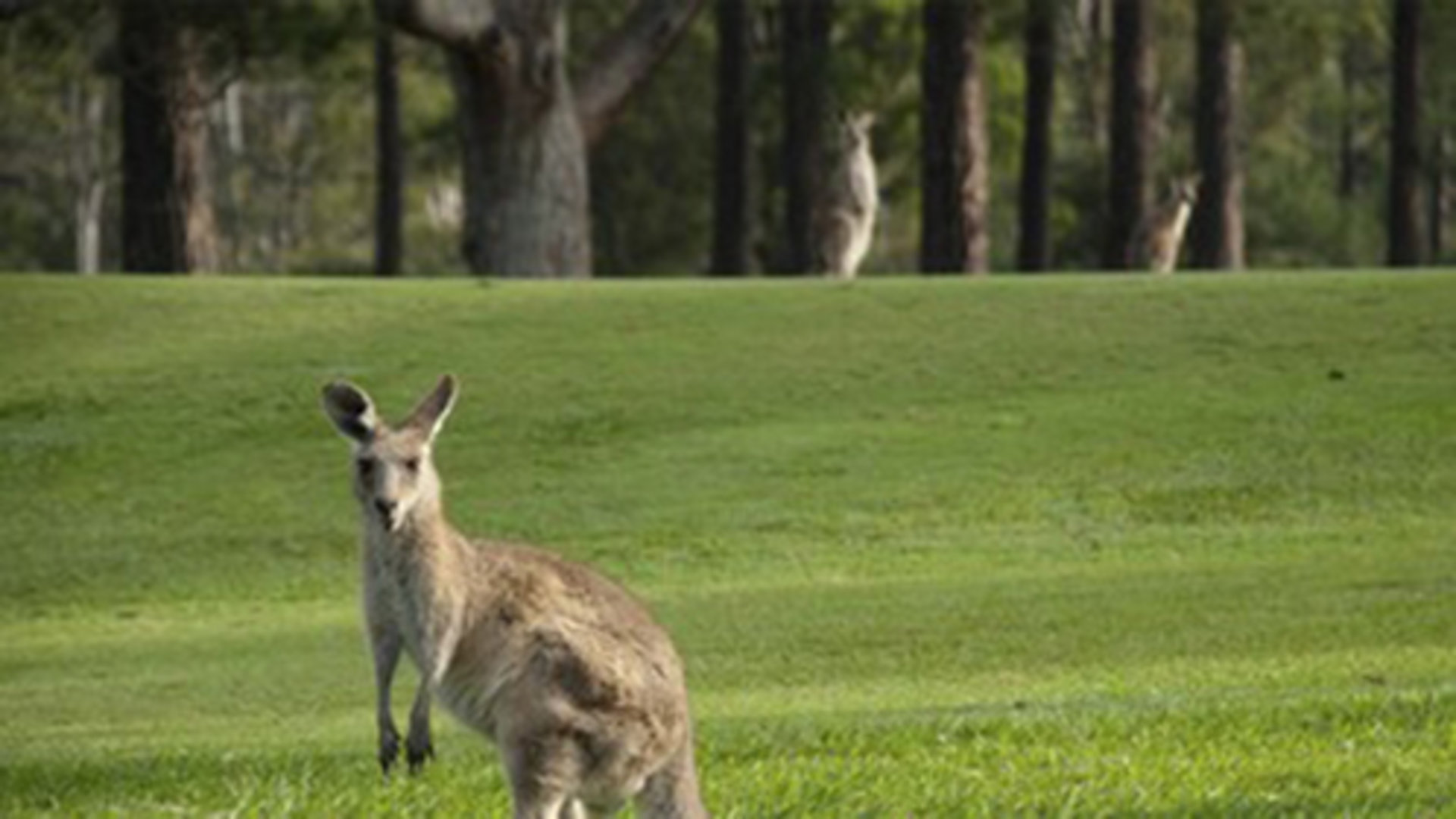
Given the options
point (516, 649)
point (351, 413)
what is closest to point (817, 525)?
point (351, 413)

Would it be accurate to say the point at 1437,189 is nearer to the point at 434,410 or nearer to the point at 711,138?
the point at 711,138

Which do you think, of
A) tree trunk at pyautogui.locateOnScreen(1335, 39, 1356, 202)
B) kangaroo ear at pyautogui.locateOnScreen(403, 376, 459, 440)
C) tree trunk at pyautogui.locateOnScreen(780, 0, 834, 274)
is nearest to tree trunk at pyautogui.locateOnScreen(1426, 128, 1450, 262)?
tree trunk at pyautogui.locateOnScreen(1335, 39, 1356, 202)

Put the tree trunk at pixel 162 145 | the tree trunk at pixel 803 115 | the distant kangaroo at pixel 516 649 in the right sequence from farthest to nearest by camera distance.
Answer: the tree trunk at pixel 803 115, the tree trunk at pixel 162 145, the distant kangaroo at pixel 516 649

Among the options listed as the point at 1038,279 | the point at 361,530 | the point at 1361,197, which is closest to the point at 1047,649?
the point at 361,530

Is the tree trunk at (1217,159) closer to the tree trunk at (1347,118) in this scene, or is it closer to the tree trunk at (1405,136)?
the tree trunk at (1405,136)

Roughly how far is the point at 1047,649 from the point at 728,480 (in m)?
5.72

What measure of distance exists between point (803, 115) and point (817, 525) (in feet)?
81.4

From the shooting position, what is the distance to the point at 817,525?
2058cm

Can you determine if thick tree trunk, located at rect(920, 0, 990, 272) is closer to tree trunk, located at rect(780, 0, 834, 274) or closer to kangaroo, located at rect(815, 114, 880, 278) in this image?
kangaroo, located at rect(815, 114, 880, 278)

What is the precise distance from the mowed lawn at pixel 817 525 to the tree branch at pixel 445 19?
4.33 m

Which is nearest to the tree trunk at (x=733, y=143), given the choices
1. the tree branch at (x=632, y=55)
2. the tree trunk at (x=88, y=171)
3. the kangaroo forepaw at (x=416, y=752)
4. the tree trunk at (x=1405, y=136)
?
the tree trunk at (x=1405, y=136)

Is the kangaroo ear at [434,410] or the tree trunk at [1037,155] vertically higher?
the kangaroo ear at [434,410]

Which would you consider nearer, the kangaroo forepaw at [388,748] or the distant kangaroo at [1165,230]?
the kangaroo forepaw at [388,748]

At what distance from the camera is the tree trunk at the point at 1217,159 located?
148 ft
